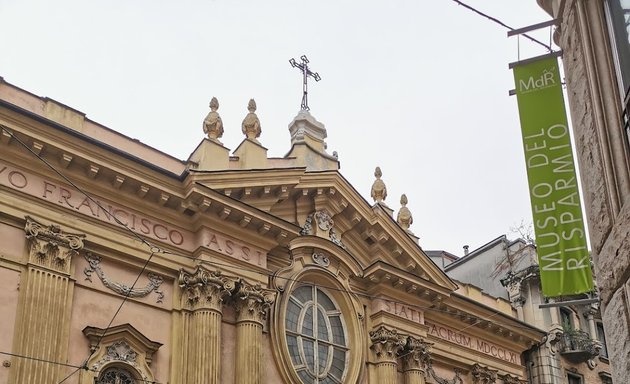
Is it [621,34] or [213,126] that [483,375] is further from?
[621,34]

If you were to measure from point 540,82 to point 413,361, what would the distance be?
1269 centimetres

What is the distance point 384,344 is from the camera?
67.6 ft

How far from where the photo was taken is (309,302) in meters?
19.8

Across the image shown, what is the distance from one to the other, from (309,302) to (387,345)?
233 centimetres

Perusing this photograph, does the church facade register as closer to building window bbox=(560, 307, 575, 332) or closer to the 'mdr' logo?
building window bbox=(560, 307, 575, 332)

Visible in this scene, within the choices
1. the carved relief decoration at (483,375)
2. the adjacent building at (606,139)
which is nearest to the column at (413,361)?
the carved relief decoration at (483,375)

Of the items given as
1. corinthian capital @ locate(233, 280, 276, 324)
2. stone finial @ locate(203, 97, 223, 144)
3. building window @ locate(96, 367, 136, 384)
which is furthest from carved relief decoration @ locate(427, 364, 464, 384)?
building window @ locate(96, 367, 136, 384)

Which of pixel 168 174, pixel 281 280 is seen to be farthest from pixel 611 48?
pixel 281 280

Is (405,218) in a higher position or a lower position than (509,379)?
higher

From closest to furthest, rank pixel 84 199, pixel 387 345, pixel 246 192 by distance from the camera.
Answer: pixel 84 199
pixel 246 192
pixel 387 345

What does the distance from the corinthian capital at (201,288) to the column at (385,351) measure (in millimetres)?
4892

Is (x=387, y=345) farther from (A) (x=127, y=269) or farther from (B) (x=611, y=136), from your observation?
(B) (x=611, y=136)

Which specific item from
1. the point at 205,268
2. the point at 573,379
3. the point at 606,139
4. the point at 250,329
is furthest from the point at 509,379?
the point at 606,139

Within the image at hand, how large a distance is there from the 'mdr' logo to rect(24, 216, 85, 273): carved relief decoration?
921 centimetres
